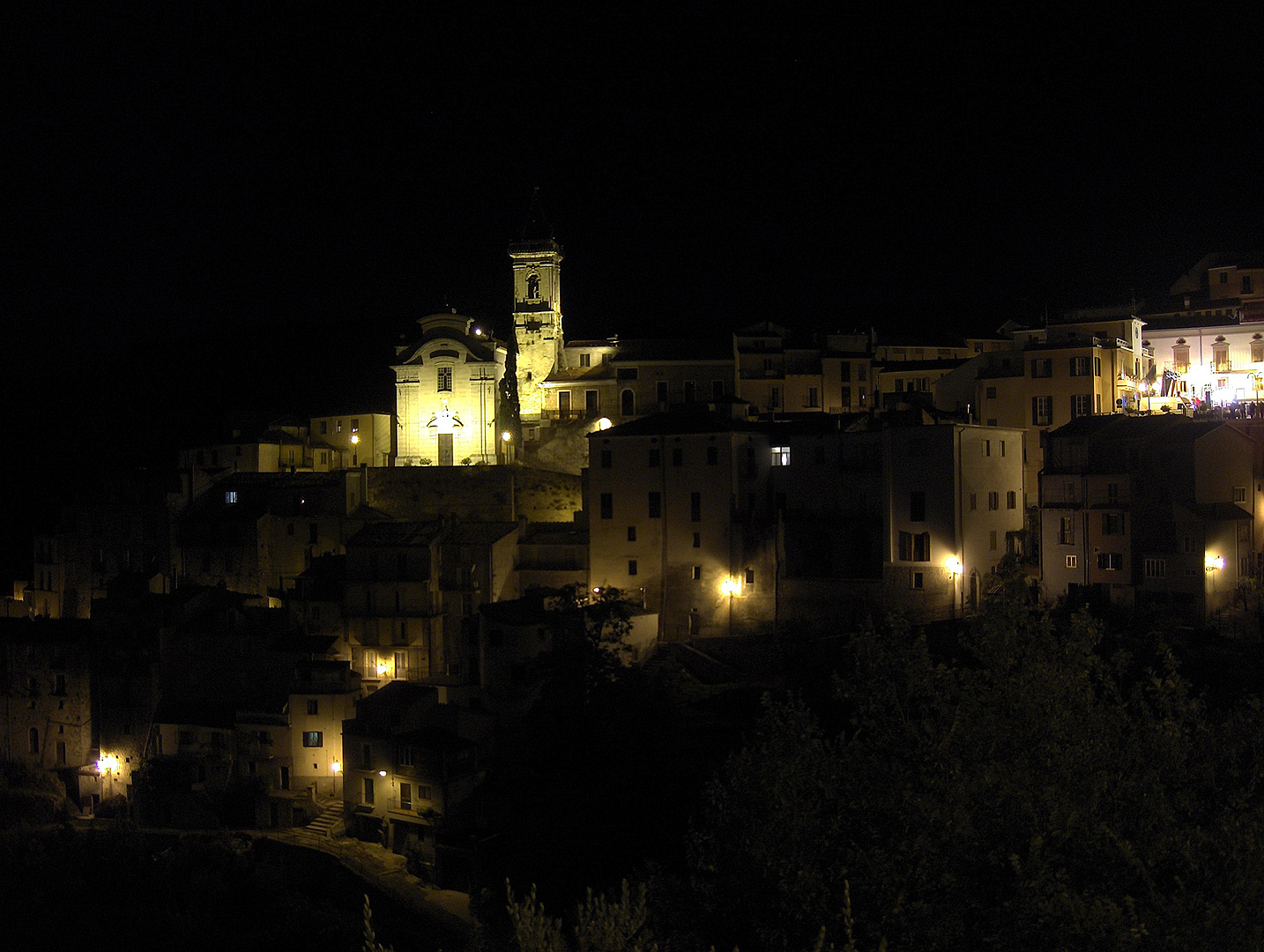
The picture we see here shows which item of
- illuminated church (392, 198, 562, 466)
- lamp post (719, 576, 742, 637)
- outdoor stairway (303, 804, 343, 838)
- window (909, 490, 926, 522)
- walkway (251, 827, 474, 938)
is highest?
illuminated church (392, 198, 562, 466)

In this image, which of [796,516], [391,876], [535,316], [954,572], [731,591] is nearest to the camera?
[391,876]

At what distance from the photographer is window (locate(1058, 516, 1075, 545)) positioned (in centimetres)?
3466

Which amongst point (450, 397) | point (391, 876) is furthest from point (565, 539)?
point (391, 876)

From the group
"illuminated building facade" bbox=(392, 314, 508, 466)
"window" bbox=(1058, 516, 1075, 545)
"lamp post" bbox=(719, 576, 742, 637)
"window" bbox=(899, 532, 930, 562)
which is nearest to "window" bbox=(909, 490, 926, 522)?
"window" bbox=(899, 532, 930, 562)

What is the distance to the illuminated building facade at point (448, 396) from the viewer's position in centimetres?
4938

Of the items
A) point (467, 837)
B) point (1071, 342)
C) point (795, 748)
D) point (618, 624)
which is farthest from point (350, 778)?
point (1071, 342)

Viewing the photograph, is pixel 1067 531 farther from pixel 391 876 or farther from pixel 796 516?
pixel 391 876

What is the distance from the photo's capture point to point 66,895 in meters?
34.9

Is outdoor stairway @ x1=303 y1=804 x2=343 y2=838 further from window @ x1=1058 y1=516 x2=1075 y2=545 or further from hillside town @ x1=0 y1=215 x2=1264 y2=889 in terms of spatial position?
window @ x1=1058 y1=516 x2=1075 y2=545

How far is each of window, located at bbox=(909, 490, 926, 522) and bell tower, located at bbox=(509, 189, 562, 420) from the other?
20697mm

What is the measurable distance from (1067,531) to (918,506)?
467 centimetres

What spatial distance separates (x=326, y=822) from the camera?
34.3 meters

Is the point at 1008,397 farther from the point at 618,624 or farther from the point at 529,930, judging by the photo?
the point at 529,930

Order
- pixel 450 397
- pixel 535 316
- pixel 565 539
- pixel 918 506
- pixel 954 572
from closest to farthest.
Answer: pixel 954 572
pixel 918 506
pixel 565 539
pixel 450 397
pixel 535 316
